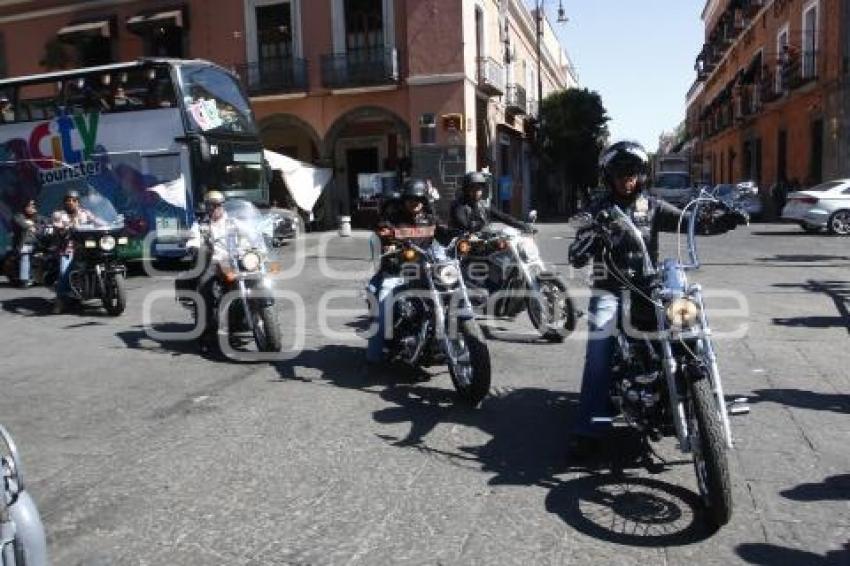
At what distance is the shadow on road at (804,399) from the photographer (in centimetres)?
530

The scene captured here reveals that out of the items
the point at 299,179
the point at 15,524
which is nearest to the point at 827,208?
the point at 299,179

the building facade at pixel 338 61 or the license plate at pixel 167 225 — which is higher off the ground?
the building facade at pixel 338 61

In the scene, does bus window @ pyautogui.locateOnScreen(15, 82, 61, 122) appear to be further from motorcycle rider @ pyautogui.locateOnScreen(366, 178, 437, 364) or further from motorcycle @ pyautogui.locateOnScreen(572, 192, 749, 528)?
motorcycle @ pyautogui.locateOnScreen(572, 192, 749, 528)

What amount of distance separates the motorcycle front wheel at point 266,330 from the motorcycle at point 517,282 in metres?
1.93

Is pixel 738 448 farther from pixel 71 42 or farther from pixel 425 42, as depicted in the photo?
pixel 71 42

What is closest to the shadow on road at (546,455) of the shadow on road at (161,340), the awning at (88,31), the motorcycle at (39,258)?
the shadow on road at (161,340)

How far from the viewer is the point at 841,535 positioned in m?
3.46

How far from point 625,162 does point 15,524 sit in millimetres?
3415

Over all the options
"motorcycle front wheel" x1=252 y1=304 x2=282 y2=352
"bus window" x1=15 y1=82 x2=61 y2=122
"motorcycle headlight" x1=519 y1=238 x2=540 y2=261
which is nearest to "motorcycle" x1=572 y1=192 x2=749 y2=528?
"motorcycle headlight" x1=519 y1=238 x2=540 y2=261

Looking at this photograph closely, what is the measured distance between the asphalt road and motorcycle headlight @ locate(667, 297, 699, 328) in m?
0.90

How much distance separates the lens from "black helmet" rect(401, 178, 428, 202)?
6.68 m

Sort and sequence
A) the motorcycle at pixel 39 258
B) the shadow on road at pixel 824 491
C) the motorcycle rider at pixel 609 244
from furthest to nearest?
1. the motorcycle at pixel 39 258
2. the motorcycle rider at pixel 609 244
3. the shadow on road at pixel 824 491

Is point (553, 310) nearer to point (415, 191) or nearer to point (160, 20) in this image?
point (415, 191)

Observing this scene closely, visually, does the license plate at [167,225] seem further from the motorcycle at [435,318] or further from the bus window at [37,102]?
the motorcycle at [435,318]
